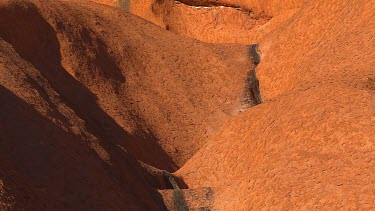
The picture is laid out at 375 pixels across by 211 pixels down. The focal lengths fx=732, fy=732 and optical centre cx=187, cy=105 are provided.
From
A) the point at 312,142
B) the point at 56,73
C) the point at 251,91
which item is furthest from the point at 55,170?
the point at 251,91

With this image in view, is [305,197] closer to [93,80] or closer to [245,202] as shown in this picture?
[245,202]

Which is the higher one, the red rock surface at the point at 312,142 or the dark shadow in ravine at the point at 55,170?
the red rock surface at the point at 312,142

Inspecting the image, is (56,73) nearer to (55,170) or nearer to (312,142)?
(55,170)

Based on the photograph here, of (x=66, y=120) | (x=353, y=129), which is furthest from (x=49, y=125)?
(x=353, y=129)

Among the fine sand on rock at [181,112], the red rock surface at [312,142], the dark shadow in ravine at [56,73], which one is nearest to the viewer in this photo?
the red rock surface at [312,142]

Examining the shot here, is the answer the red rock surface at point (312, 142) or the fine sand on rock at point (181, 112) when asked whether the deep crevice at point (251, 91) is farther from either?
the red rock surface at point (312, 142)

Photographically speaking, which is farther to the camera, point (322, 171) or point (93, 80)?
point (93, 80)

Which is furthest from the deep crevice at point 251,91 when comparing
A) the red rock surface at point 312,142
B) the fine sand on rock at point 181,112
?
the red rock surface at point 312,142

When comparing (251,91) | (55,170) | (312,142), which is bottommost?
(55,170)

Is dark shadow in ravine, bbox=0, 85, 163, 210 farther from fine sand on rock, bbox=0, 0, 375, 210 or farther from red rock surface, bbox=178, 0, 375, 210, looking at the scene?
red rock surface, bbox=178, 0, 375, 210

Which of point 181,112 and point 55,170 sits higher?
point 181,112

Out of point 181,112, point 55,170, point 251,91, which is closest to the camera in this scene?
point 55,170
